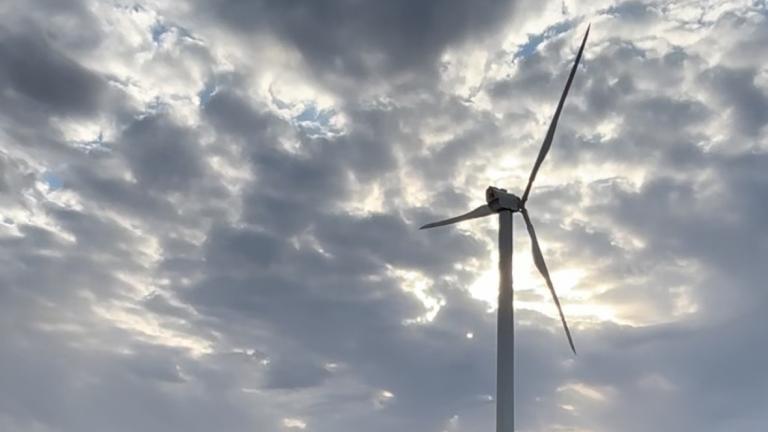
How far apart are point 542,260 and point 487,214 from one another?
398 inches

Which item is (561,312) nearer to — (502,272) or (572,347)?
(572,347)

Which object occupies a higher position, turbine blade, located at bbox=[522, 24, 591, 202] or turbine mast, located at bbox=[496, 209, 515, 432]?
turbine blade, located at bbox=[522, 24, 591, 202]

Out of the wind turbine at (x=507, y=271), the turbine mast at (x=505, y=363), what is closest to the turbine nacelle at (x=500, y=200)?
the wind turbine at (x=507, y=271)

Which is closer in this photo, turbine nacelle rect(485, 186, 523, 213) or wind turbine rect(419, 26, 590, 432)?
wind turbine rect(419, 26, 590, 432)

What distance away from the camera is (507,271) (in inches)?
3588

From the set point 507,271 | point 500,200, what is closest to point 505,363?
point 507,271

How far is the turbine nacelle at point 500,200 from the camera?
9675 cm

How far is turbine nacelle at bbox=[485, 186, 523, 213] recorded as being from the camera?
96.8 m

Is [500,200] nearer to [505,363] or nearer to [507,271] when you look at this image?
[507,271]

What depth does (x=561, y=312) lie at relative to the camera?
99062 mm

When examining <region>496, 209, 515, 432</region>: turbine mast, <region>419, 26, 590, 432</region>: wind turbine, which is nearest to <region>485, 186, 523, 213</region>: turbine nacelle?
<region>419, 26, 590, 432</region>: wind turbine

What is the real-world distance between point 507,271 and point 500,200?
10323 mm

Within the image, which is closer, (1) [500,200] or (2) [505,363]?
(2) [505,363]

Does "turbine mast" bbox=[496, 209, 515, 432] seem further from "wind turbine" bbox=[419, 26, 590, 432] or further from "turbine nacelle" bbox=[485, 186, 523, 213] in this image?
"turbine nacelle" bbox=[485, 186, 523, 213]
